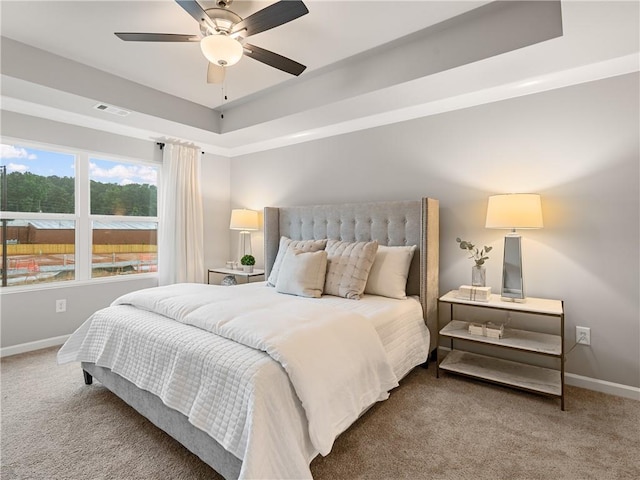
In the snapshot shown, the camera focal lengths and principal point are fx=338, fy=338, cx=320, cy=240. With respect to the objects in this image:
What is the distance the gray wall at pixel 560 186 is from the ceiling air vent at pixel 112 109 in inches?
102

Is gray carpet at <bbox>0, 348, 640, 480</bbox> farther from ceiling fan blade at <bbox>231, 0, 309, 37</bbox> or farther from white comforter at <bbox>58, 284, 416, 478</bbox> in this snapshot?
ceiling fan blade at <bbox>231, 0, 309, 37</bbox>

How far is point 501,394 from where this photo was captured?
2420mm

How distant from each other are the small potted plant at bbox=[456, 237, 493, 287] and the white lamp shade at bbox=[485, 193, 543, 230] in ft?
1.11

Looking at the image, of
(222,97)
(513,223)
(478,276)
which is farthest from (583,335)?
(222,97)

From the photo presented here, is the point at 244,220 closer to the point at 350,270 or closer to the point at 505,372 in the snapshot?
the point at 350,270

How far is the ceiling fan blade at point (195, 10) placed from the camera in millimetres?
1741

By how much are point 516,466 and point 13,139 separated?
4.64m

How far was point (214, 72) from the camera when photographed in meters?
2.36

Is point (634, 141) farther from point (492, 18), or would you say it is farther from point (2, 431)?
point (2, 431)

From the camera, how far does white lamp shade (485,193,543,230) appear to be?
242cm

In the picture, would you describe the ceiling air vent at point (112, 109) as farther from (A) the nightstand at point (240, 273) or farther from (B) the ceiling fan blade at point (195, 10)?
(A) the nightstand at point (240, 273)

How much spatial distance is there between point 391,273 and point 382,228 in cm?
55

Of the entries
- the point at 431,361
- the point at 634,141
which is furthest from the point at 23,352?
the point at 634,141

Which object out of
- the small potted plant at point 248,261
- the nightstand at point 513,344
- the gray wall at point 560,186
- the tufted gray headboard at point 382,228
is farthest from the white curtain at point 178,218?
the nightstand at point 513,344
